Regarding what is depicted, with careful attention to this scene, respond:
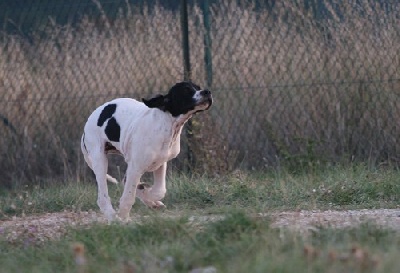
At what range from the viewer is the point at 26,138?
10367 millimetres

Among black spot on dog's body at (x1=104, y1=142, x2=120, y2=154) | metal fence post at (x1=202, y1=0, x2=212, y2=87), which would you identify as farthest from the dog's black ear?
metal fence post at (x1=202, y1=0, x2=212, y2=87)

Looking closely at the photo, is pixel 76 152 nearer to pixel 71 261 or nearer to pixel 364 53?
pixel 364 53

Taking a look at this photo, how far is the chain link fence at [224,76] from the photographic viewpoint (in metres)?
9.92

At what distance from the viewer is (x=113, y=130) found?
7680 millimetres

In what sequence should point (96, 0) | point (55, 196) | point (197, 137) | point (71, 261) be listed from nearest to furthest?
point (71, 261) < point (55, 196) < point (197, 137) < point (96, 0)

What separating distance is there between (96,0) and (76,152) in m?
1.62

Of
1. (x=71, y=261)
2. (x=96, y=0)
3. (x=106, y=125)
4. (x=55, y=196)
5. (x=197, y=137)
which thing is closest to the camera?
(x=71, y=261)

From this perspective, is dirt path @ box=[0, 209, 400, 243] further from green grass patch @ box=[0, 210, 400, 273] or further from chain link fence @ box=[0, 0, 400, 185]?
chain link fence @ box=[0, 0, 400, 185]

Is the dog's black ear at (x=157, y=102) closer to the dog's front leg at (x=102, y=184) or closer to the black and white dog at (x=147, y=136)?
the black and white dog at (x=147, y=136)

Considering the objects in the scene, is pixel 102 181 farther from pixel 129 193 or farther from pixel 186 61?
pixel 186 61

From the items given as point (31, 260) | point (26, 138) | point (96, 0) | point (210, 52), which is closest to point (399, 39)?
point (210, 52)

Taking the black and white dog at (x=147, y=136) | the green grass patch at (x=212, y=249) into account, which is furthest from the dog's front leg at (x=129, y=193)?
the green grass patch at (x=212, y=249)

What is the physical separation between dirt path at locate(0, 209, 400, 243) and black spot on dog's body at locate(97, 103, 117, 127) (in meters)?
0.74

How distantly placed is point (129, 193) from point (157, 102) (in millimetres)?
705
